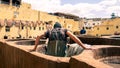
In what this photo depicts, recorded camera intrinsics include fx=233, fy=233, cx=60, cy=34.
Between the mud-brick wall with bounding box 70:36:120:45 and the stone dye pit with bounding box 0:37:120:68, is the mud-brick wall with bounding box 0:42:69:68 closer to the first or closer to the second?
the stone dye pit with bounding box 0:37:120:68

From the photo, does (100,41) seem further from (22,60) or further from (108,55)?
(22,60)

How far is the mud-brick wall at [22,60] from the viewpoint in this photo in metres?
3.70

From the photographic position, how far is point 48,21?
3716cm

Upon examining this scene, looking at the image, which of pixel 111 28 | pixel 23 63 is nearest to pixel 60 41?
pixel 23 63

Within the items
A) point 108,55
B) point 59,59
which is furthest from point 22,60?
point 108,55

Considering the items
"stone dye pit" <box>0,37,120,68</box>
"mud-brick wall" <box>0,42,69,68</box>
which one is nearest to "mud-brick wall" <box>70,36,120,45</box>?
"stone dye pit" <box>0,37,120,68</box>

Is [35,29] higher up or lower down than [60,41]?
lower down

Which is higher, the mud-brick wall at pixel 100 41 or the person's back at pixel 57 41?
the person's back at pixel 57 41

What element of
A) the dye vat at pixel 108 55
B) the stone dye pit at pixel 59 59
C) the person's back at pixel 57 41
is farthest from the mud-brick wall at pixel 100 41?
the person's back at pixel 57 41

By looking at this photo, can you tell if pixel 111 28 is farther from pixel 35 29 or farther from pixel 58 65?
pixel 58 65

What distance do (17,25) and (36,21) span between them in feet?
16.5

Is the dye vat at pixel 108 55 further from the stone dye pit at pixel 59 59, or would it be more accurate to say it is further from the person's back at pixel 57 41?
the person's back at pixel 57 41

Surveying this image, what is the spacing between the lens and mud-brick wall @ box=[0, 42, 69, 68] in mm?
3703

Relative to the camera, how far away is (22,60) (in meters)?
5.07
